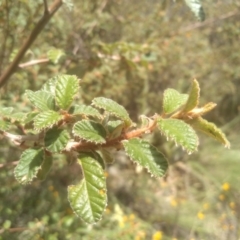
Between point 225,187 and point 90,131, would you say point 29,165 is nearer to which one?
point 90,131

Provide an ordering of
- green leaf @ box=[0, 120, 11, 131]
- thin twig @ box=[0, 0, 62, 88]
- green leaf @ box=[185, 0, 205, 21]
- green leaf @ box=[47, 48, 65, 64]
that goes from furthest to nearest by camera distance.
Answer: green leaf @ box=[47, 48, 65, 64] < thin twig @ box=[0, 0, 62, 88] < green leaf @ box=[185, 0, 205, 21] < green leaf @ box=[0, 120, 11, 131]

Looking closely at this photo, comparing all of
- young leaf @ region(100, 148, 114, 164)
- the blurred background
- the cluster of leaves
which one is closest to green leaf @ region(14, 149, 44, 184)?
the cluster of leaves

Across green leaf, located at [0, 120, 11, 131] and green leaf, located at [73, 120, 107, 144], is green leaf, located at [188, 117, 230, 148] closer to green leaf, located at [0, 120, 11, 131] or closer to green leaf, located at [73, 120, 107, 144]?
green leaf, located at [73, 120, 107, 144]

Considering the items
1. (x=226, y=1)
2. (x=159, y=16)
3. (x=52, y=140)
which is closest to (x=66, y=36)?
(x=159, y=16)

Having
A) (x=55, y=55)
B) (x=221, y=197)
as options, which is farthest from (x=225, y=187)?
(x=55, y=55)

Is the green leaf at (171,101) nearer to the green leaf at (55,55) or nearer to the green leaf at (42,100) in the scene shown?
the green leaf at (42,100)

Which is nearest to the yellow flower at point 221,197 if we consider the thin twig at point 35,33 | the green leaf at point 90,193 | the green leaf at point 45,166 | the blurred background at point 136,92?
the blurred background at point 136,92

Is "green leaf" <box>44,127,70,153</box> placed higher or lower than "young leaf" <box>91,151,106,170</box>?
higher
